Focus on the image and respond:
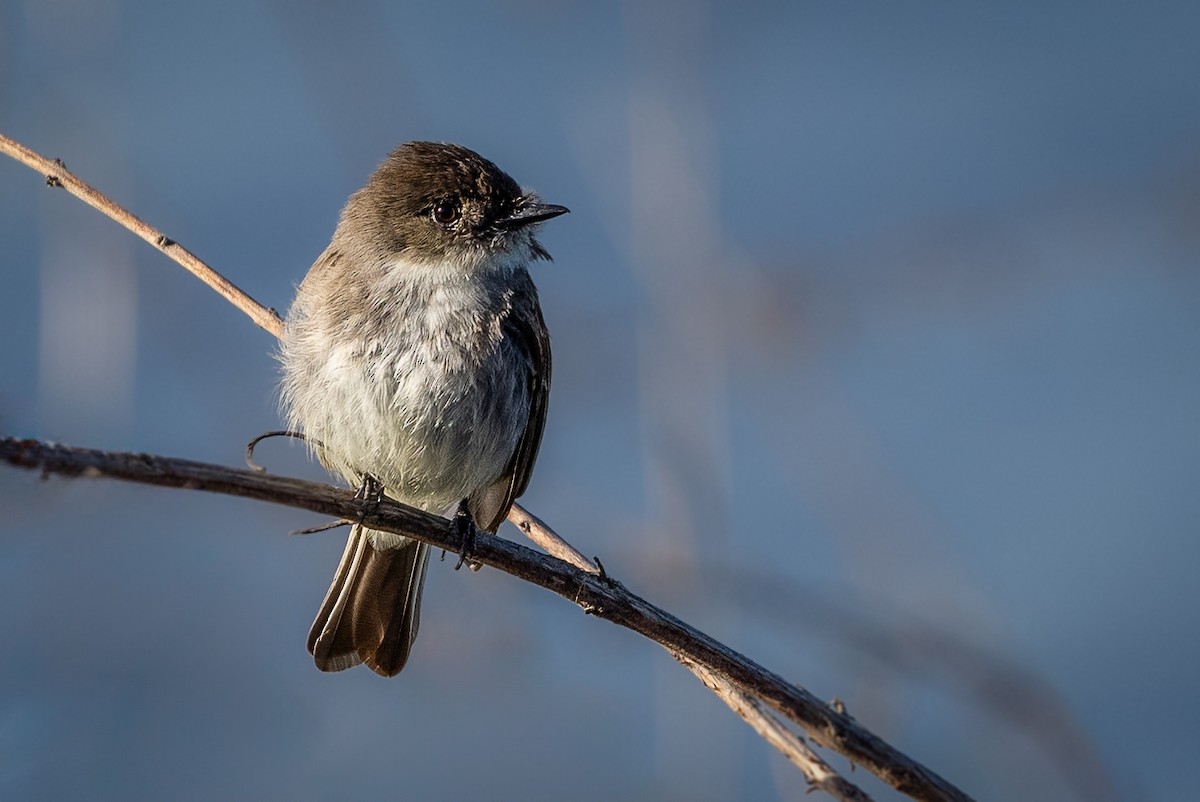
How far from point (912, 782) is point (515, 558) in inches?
37.3

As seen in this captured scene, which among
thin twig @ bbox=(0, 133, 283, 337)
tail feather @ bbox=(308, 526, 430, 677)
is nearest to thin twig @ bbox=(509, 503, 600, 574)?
tail feather @ bbox=(308, 526, 430, 677)

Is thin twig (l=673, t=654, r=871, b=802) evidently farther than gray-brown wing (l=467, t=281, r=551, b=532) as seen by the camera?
No

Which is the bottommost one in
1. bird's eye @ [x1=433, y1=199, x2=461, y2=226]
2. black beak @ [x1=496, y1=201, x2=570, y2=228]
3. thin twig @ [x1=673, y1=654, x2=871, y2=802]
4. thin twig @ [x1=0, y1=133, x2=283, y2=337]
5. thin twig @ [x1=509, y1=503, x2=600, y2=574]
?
thin twig @ [x1=673, y1=654, x2=871, y2=802]

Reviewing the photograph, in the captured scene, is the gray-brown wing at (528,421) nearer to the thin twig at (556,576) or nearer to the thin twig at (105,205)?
the thin twig at (105,205)

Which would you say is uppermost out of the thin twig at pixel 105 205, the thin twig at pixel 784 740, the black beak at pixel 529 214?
the black beak at pixel 529 214

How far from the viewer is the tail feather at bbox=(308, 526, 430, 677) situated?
3.91m

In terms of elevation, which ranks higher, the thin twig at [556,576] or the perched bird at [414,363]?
the perched bird at [414,363]

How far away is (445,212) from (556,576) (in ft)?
6.28

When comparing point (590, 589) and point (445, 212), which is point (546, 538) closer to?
point (590, 589)

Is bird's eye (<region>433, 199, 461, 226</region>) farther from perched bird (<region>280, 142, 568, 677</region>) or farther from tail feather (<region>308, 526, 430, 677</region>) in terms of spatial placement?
tail feather (<region>308, 526, 430, 677</region>)

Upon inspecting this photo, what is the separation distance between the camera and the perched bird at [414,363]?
12.3ft

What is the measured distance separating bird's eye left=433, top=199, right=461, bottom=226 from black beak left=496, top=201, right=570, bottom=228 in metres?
0.15

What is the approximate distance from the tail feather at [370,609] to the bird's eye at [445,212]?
109 centimetres

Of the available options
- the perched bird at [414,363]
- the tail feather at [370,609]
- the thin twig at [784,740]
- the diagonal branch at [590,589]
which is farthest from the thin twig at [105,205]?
the thin twig at [784,740]
